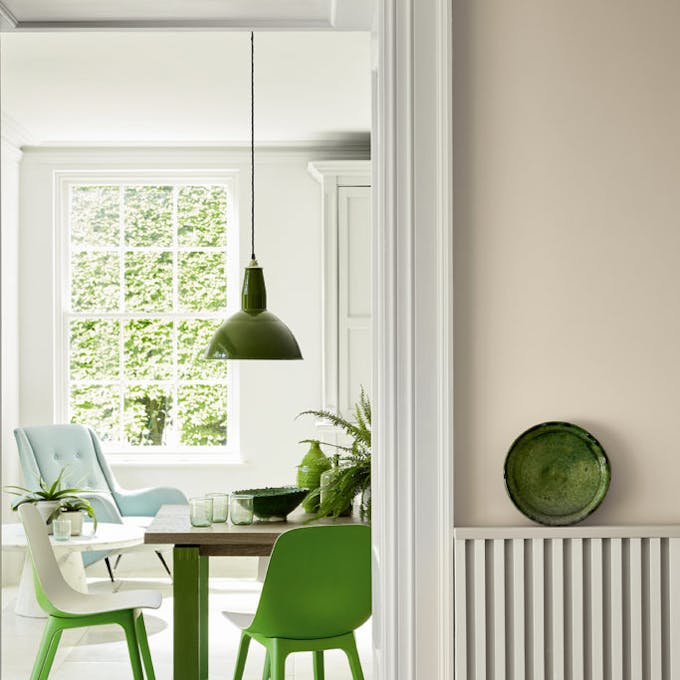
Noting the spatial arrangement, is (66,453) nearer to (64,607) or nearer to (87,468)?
(87,468)

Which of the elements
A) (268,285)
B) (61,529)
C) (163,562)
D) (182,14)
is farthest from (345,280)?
(182,14)

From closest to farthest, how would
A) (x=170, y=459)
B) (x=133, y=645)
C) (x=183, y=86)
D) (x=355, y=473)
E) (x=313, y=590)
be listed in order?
(x=313, y=590) < (x=355, y=473) < (x=133, y=645) < (x=183, y=86) < (x=170, y=459)

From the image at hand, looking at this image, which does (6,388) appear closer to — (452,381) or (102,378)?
(102,378)

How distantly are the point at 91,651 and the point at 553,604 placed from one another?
3250mm

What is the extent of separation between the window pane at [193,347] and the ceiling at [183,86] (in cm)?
122

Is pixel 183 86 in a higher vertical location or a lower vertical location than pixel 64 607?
higher

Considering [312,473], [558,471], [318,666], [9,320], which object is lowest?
[318,666]

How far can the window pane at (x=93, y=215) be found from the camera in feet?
20.4

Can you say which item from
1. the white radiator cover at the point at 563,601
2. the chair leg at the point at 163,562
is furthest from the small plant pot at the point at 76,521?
the white radiator cover at the point at 563,601

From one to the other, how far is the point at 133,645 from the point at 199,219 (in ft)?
11.3

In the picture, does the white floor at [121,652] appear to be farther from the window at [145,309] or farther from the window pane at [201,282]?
the window pane at [201,282]

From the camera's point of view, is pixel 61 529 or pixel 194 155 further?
pixel 194 155

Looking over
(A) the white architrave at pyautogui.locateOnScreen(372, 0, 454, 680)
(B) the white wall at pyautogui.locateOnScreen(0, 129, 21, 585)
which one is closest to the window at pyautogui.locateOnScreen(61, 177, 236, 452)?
(B) the white wall at pyautogui.locateOnScreen(0, 129, 21, 585)

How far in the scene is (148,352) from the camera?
622cm
